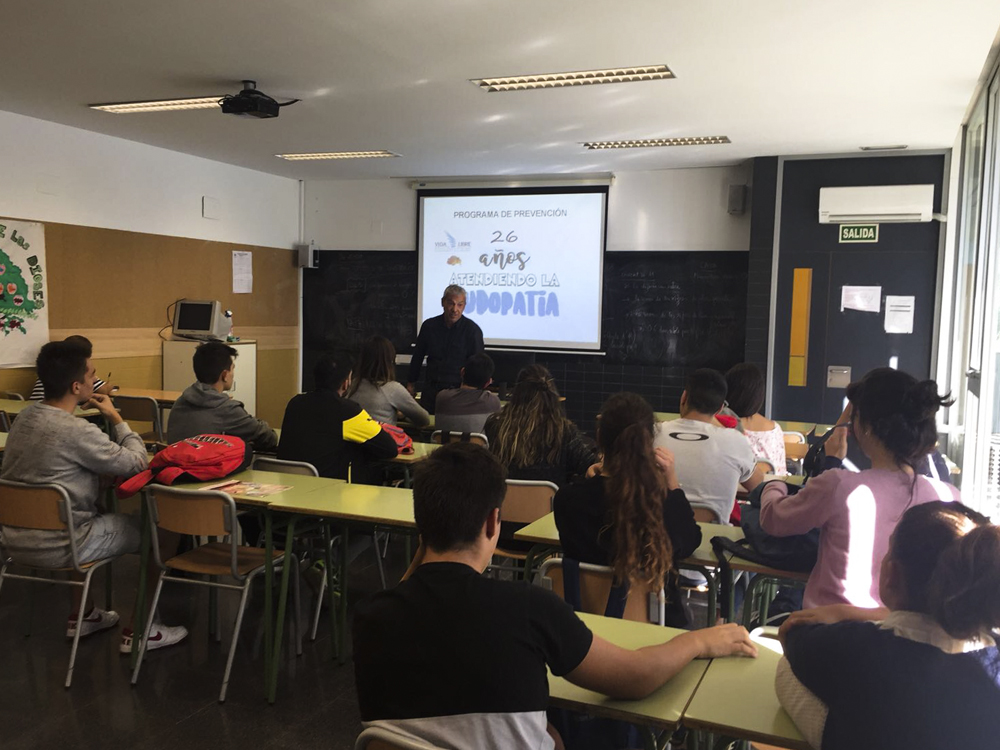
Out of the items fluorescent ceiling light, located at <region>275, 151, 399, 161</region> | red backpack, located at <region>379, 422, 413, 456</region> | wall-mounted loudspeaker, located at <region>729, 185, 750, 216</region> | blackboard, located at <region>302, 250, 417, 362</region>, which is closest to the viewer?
red backpack, located at <region>379, 422, 413, 456</region>

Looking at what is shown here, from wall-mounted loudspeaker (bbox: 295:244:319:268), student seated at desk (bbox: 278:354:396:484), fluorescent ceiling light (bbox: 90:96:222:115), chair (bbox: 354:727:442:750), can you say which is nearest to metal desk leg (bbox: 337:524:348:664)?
student seated at desk (bbox: 278:354:396:484)

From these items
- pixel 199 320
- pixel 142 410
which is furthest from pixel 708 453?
pixel 199 320

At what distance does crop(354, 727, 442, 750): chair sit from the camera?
54.3 inches

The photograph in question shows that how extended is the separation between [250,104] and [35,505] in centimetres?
290

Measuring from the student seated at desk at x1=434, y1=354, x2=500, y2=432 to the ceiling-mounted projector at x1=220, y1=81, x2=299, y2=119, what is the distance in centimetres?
206

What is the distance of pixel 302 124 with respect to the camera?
6562mm

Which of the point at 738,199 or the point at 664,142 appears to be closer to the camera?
the point at 664,142

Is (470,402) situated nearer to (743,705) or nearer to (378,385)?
(378,385)

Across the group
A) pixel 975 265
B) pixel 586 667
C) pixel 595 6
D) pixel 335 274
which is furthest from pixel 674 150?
pixel 586 667

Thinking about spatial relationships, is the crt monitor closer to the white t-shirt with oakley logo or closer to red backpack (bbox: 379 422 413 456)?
red backpack (bbox: 379 422 413 456)

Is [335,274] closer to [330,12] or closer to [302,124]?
[302,124]

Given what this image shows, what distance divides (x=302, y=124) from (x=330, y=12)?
2650 mm

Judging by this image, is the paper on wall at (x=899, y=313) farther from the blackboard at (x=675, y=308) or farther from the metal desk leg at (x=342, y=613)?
the metal desk leg at (x=342, y=613)

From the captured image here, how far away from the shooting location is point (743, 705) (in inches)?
65.8
